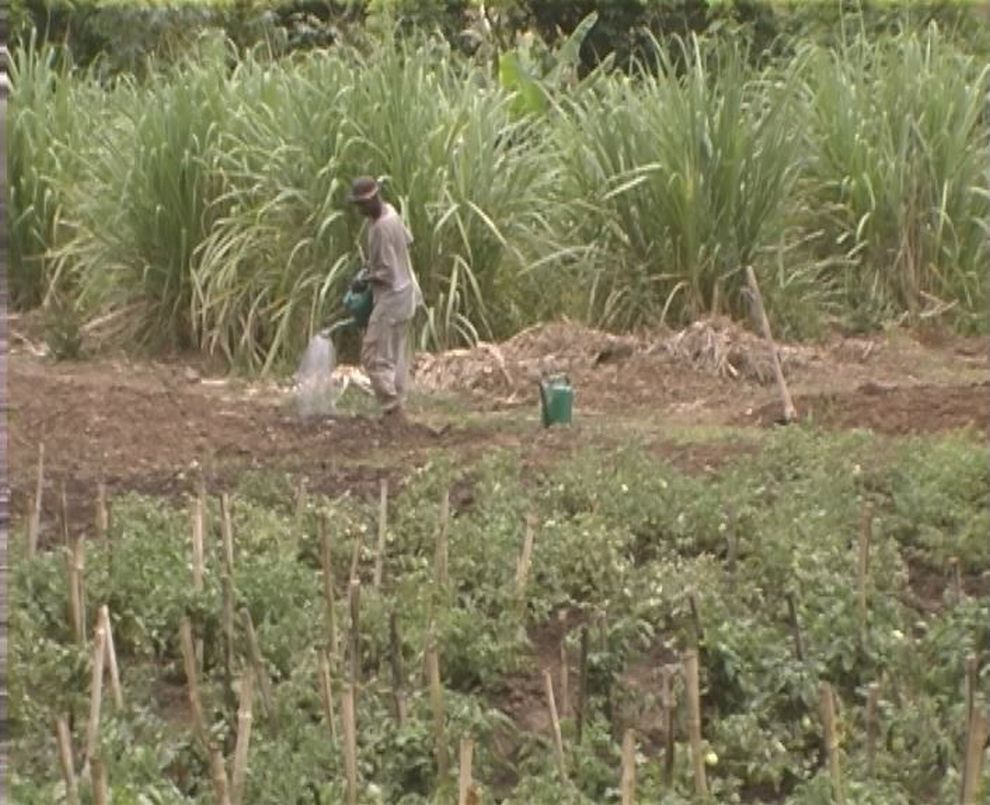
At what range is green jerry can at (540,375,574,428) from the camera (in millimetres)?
10039

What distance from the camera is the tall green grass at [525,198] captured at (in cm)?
1244

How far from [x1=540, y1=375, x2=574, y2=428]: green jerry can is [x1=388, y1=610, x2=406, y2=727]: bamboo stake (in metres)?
4.33

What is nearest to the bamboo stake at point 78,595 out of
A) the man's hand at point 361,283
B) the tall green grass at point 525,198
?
the man's hand at point 361,283

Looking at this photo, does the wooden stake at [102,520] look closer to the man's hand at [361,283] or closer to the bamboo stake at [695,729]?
the bamboo stake at [695,729]

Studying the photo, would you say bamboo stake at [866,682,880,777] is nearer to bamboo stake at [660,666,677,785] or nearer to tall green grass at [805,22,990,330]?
bamboo stake at [660,666,677,785]

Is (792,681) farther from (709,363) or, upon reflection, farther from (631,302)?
(631,302)

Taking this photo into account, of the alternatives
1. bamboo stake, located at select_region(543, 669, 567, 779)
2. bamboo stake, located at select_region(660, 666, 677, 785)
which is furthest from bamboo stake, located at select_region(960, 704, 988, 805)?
bamboo stake, located at select_region(543, 669, 567, 779)

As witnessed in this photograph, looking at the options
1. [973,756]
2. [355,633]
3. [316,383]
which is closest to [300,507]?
[355,633]

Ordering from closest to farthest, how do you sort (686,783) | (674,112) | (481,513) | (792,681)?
(686,783) < (792,681) < (481,513) < (674,112)

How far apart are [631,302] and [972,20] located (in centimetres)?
584

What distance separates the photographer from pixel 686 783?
5246 millimetres

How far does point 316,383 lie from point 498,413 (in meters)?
1.06

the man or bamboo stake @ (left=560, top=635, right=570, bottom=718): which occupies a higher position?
the man

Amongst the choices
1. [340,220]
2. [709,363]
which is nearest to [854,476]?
[709,363]
